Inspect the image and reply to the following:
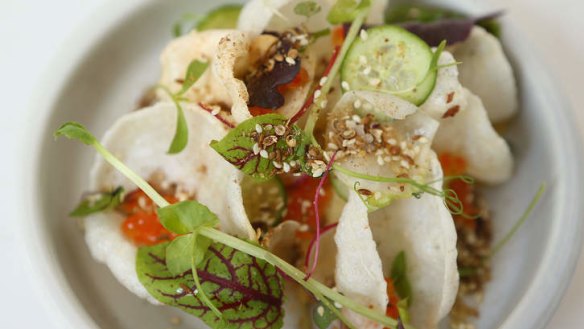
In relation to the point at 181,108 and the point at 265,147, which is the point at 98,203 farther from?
the point at 265,147

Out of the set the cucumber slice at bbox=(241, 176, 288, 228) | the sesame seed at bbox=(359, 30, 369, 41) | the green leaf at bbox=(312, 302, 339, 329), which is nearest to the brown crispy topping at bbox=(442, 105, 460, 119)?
the sesame seed at bbox=(359, 30, 369, 41)

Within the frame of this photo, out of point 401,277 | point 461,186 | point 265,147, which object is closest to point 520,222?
point 461,186

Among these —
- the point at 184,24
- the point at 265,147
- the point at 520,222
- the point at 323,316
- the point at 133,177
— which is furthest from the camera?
the point at 184,24

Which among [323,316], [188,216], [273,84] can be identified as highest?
[273,84]

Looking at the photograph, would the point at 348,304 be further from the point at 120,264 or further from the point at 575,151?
the point at 575,151

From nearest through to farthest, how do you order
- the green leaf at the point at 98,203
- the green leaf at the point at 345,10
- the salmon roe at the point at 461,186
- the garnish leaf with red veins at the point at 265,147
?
the garnish leaf with red veins at the point at 265,147, the green leaf at the point at 345,10, the green leaf at the point at 98,203, the salmon roe at the point at 461,186

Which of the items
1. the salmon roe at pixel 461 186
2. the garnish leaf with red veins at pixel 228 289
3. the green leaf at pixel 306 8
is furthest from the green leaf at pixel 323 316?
the green leaf at pixel 306 8

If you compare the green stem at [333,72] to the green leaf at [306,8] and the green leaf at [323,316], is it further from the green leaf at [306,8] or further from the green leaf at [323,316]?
the green leaf at [323,316]

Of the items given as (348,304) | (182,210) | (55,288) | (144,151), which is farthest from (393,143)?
(55,288)

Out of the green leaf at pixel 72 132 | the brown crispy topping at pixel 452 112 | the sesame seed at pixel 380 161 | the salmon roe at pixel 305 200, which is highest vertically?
the green leaf at pixel 72 132
